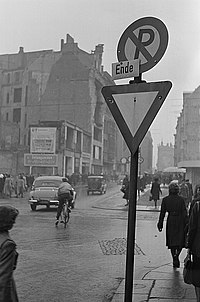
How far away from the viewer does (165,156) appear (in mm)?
119938

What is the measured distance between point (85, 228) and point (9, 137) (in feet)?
193

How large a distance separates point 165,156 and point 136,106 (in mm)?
116577

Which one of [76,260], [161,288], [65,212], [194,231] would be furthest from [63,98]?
[194,231]

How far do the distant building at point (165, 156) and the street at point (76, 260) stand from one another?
10020 cm

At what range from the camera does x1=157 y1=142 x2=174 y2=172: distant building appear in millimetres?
116000

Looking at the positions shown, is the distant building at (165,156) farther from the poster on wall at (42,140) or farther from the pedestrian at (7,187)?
the pedestrian at (7,187)

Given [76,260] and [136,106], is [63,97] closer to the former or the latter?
[76,260]

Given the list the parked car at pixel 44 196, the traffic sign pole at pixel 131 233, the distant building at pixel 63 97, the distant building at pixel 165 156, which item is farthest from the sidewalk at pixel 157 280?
the distant building at pixel 165 156

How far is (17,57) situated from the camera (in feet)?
285

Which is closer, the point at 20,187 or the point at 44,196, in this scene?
the point at 44,196

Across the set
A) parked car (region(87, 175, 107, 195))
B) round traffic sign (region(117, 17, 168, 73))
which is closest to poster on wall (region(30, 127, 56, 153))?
parked car (region(87, 175, 107, 195))

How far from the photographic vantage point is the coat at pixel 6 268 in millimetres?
3764

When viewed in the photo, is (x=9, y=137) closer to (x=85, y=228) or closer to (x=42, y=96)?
(x=42, y=96)

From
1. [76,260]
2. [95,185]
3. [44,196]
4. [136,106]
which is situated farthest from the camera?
[95,185]
